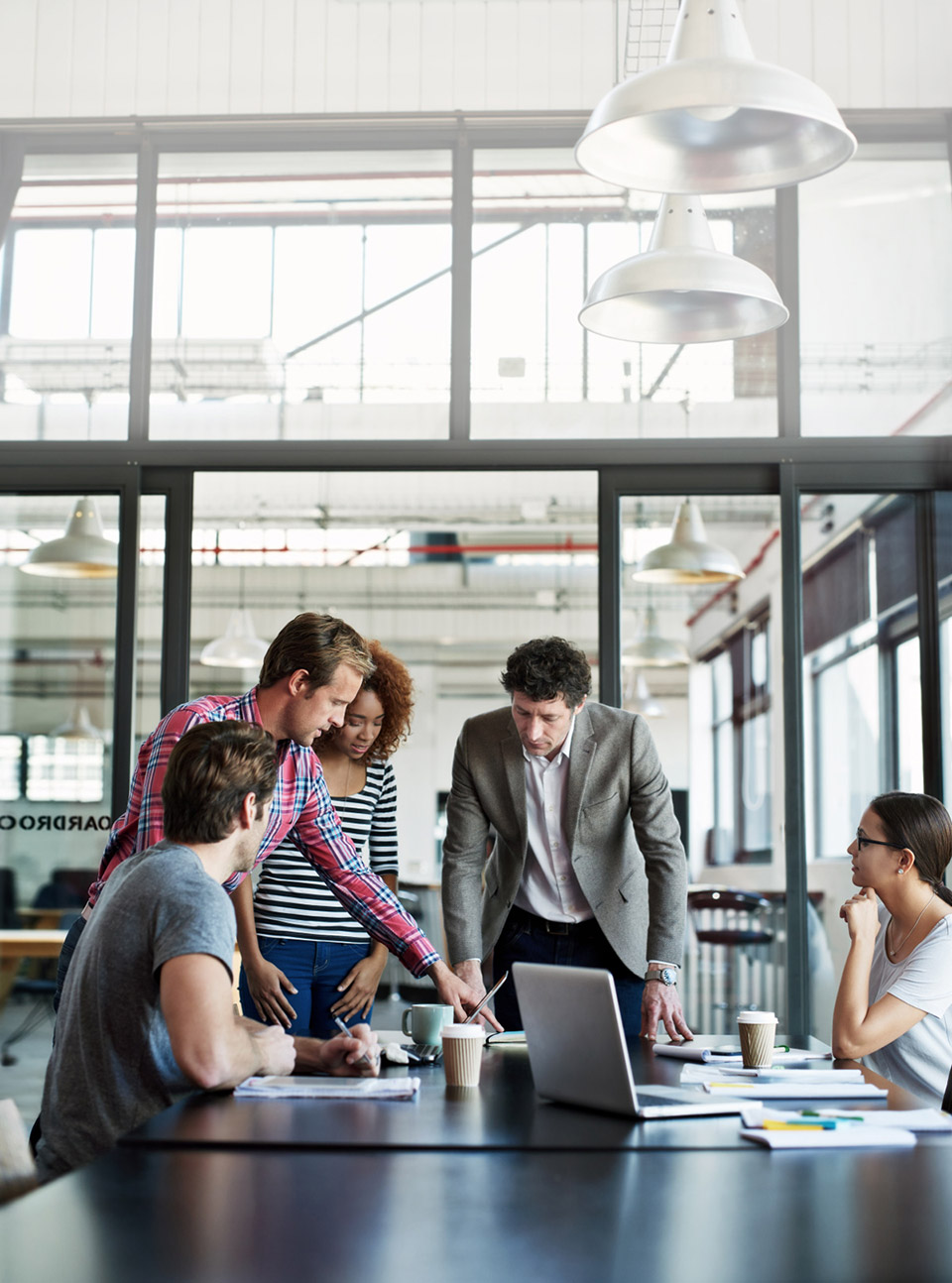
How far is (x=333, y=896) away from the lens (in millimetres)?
3201

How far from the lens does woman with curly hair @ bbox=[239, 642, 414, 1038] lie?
3.20m

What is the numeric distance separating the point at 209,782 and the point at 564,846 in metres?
1.42

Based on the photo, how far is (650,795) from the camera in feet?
11.0

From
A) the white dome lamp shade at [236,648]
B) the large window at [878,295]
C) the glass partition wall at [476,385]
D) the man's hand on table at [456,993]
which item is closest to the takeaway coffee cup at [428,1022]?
the man's hand on table at [456,993]

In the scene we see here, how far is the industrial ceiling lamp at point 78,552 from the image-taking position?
4527 mm

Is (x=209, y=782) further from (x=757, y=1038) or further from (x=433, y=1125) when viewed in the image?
(x=757, y=1038)

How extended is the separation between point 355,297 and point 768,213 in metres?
1.46

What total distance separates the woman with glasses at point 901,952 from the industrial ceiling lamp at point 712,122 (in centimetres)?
130

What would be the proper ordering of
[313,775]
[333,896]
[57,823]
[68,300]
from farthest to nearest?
[68,300], [57,823], [333,896], [313,775]

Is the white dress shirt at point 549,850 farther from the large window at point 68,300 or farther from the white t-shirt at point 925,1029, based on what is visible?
the large window at point 68,300

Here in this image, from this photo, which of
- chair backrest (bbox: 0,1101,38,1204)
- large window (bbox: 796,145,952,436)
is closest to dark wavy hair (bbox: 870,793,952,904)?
chair backrest (bbox: 0,1101,38,1204)

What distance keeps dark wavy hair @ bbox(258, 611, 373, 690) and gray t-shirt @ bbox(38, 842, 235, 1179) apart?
32.0 inches

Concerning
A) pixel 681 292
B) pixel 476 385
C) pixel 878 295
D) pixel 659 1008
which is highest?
pixel 878 295

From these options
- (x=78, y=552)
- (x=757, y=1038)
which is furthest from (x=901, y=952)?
(x=78, y=552)
